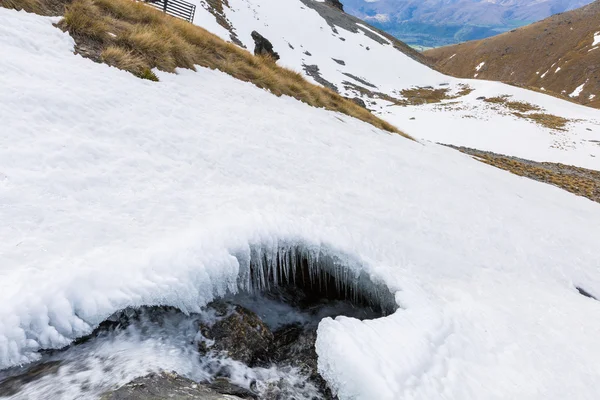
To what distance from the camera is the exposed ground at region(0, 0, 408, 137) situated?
778 cm

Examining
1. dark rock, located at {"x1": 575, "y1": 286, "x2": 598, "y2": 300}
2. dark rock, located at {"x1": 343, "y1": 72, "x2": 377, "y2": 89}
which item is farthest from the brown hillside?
dark rock, located at {"x1": 575, "y1": 286, "x2": 598, "y2": 300}

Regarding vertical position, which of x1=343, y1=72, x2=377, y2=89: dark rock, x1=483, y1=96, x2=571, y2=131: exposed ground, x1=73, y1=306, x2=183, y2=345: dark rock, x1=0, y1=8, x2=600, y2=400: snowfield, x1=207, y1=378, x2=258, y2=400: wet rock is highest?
x1=483, y1=96, x2=571, y2=131: exposed ground

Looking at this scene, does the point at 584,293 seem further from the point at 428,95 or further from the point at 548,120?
the point at 428,95

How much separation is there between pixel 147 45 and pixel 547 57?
150661mm

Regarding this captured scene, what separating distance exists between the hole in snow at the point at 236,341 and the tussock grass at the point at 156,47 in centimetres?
606

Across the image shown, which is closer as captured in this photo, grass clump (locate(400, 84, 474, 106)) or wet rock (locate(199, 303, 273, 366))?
wet rock (locate(199, 303, 273, 366))

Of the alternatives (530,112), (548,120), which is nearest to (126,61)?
(548,120)

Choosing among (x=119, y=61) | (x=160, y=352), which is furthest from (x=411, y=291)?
(x=119, y=61)

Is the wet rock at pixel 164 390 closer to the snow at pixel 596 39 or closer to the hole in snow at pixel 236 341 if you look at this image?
the hole in snow at pixel 236 341

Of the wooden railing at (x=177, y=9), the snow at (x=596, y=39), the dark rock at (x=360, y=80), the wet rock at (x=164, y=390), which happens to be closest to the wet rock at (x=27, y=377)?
the wet rock at (x=164, y=390)

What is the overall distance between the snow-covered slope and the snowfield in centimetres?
2417

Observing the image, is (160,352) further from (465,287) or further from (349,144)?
(349,144)

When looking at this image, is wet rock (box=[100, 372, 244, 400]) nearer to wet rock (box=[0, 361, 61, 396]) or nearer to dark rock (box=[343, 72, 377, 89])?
wet rock (box=[0, 361, 61, 396])

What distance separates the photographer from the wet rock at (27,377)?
8.09 ft
